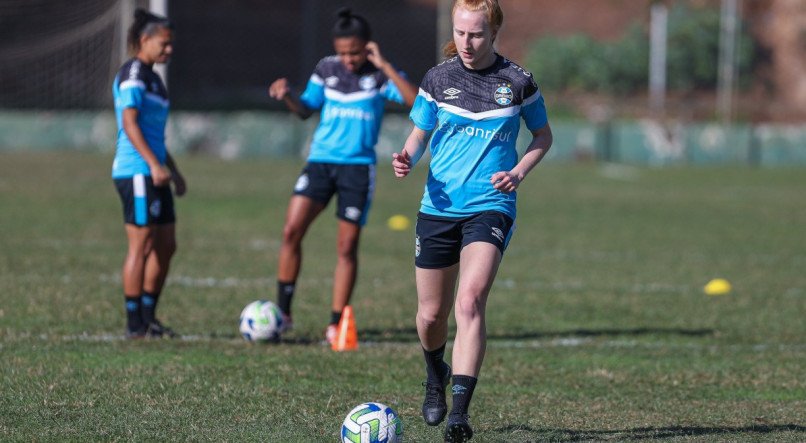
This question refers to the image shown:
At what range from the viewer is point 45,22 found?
35031mm

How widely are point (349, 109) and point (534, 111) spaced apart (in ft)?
10.3

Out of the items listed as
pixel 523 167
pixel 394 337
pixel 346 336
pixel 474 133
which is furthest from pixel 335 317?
pixel 523 167

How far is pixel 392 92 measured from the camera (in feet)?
29.9

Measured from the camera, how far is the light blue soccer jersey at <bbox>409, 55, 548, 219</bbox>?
19.8 feet

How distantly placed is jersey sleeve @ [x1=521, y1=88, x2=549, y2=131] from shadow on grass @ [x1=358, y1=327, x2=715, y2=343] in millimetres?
3145

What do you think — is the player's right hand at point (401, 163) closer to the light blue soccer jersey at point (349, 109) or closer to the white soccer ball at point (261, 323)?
the white soccer ball at point (261, 323)

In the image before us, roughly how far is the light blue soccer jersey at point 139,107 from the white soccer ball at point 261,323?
121 centimetres

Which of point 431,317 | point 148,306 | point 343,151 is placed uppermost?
point 343,151

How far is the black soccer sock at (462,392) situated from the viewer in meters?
5.67

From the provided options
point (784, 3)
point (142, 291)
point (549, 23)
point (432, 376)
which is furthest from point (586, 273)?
point (784, 3)

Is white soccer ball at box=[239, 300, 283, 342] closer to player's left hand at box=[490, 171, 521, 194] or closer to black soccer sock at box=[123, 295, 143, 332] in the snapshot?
black soccer sock at box=[123, 295, 143, 332]

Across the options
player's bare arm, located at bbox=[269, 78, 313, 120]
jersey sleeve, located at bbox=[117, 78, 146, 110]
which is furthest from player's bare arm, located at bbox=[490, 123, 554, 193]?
jersey sleeve, located at bbox=[117, 78, 146, 110]

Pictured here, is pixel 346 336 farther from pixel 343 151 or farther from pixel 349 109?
pixel 349 109

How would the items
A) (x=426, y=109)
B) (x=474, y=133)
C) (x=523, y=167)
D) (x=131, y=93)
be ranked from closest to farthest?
(x=523, y=167) < (x=474, y=133) < (x=426, y=109) < (x=131, y=93)
